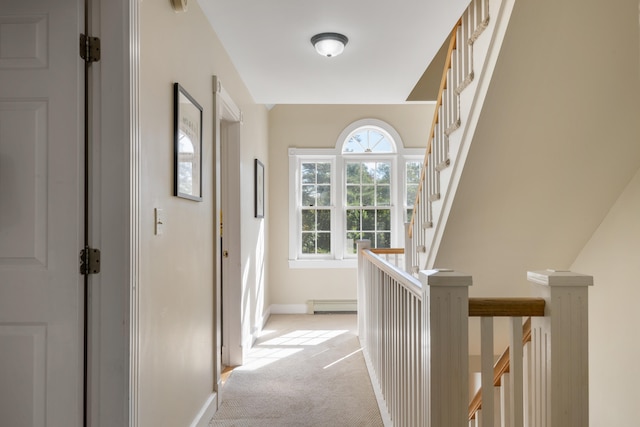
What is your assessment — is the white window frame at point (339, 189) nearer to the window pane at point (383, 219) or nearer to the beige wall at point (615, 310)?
the window pane at point (383, 219)

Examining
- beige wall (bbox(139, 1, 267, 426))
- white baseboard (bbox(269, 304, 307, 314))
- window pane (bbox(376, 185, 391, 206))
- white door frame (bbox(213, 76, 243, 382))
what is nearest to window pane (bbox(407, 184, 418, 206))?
window pane (bbox(376, 185, 391, 206))

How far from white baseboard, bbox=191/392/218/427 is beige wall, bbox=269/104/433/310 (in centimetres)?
273

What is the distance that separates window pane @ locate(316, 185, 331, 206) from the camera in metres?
5.39

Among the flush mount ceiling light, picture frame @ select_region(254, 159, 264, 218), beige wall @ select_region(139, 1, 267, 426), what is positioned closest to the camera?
beige wall @ select_region(139, 1, 267, 426)

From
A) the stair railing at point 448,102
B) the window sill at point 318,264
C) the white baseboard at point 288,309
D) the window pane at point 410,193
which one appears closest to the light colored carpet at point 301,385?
the white baseboard at point 288,309

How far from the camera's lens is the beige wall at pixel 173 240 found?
1648mm

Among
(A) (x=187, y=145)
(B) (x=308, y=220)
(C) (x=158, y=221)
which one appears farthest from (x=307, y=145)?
(C) (x=158, y=221)

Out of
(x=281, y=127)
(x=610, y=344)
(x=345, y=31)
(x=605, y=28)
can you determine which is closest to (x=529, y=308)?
(x=605, y=28)

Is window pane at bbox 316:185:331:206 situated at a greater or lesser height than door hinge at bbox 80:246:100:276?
greater

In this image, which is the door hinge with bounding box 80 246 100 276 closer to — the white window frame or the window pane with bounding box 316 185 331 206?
the white window frame

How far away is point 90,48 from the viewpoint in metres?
1.46

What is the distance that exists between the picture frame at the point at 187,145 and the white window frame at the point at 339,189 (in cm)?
301

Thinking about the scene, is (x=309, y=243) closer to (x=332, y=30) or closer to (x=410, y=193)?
(x=410, y=193)

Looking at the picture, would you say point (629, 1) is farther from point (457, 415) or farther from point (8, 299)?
point (8, 299)
